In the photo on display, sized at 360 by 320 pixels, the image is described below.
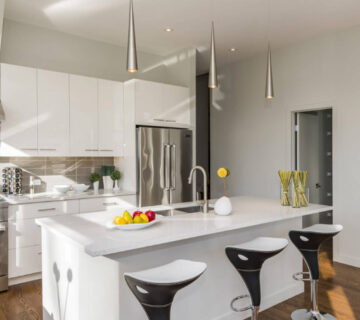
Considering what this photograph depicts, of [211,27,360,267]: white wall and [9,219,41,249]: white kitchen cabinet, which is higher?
[211,27,360,267]: white wall

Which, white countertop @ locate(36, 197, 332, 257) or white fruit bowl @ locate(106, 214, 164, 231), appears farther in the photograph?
white fruit bowl @ locate(106, 214, 164, 231)

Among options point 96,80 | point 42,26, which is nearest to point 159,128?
point 96,80

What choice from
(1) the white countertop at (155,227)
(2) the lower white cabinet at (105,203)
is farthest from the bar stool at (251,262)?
(2) the lower white cabinet at (105,203)

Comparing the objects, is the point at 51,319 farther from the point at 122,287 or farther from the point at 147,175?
the point at 147,175

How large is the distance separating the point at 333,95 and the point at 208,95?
2812 millimetres

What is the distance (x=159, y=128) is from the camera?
4637 millimetres

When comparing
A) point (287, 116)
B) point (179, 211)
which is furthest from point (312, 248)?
point (287, 116)

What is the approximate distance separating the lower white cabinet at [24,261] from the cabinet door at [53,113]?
109 cm

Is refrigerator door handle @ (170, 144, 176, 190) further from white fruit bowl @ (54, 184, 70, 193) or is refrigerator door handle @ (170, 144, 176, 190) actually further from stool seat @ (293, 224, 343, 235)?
stool seat @ (293, 224, 343, 235)

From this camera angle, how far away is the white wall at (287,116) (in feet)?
14.1

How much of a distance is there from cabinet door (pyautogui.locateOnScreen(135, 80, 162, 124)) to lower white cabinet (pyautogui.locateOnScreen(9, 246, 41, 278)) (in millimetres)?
2006

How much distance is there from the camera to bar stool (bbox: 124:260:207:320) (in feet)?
5.63

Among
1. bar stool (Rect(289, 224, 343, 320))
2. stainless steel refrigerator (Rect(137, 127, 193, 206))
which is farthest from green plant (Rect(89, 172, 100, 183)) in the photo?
bar stool (Rect(289, 224, 343, 320))

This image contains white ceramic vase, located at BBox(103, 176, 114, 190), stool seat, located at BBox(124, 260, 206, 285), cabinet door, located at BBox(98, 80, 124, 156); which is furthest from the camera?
white ceramic vase, located at BBox(103, 176, 114, 190)
